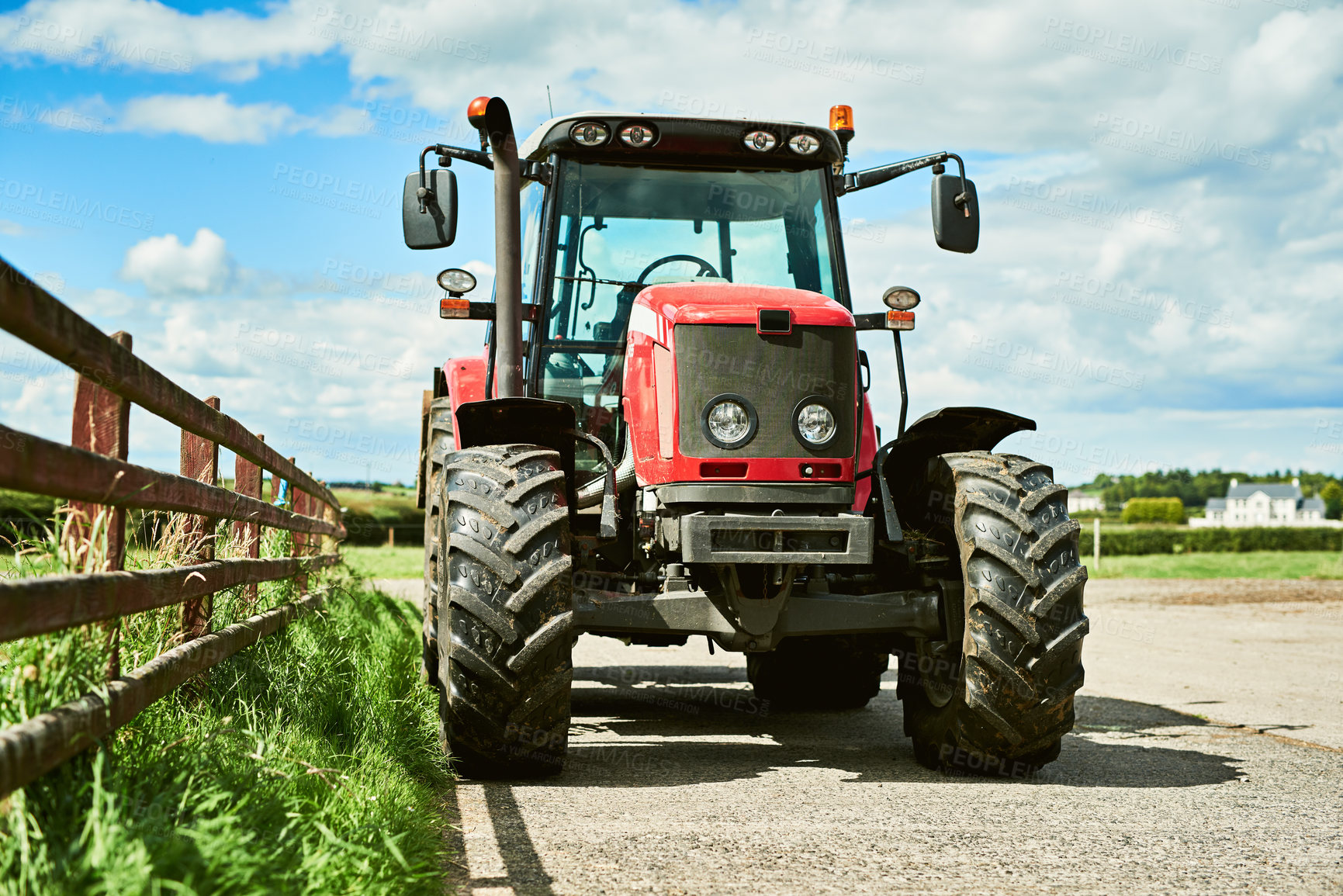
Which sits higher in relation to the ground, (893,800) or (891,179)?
(891,179)

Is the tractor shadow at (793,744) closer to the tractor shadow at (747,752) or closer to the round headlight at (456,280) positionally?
the tractor shadow at (747,752)

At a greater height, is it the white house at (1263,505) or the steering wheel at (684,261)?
the white house at (1263,505)

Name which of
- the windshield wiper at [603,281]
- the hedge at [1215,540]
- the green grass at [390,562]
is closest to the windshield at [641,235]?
the windshield wiper at [603,281]

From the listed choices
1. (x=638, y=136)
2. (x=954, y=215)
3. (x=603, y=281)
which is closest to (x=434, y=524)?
(x=603, y=281)

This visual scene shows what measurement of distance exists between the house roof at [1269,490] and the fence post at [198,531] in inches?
5937

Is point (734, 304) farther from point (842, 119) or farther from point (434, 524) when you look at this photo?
point (434, 524)

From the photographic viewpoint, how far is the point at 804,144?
6035mm

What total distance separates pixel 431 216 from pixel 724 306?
1.42 metres

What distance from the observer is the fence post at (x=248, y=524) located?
6.05 meters

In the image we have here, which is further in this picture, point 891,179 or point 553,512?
point 891,179

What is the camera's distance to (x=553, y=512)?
4691mm

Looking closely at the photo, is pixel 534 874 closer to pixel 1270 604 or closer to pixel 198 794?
pixel 198 794

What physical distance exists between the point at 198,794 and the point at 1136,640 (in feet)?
38.4

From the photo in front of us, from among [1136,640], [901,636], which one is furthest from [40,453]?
[1136,640]
